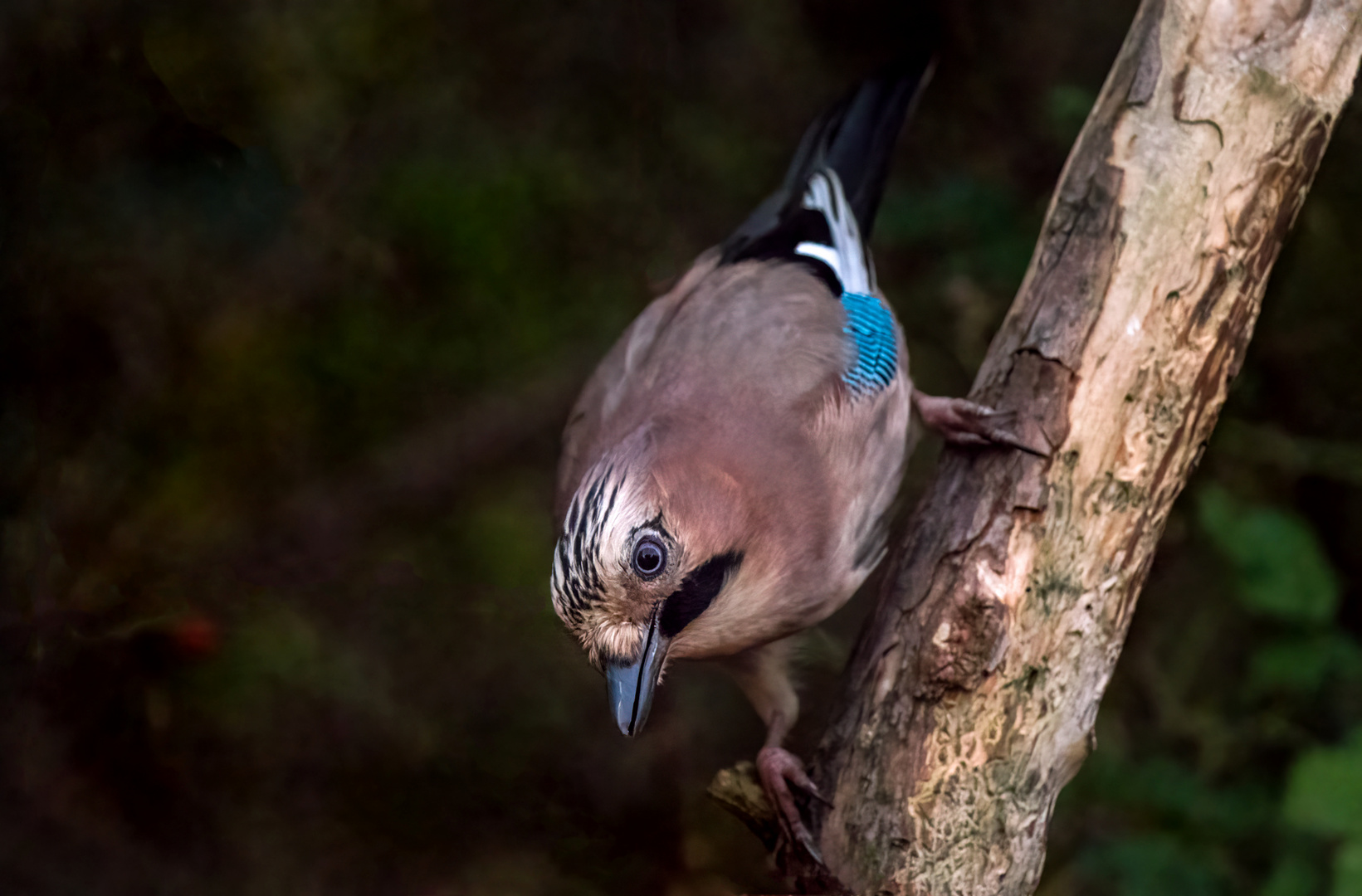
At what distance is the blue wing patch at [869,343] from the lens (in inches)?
79.7

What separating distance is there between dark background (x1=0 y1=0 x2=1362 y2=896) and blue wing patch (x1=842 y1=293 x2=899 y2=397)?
339 millimetres

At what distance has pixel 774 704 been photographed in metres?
2.06

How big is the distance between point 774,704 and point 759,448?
1.81 feet

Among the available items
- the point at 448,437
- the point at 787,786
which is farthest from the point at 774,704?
the point at 448,437

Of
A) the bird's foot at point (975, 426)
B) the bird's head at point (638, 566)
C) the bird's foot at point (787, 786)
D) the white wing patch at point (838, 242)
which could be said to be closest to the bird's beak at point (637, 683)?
the bird's head at point (638, 566)

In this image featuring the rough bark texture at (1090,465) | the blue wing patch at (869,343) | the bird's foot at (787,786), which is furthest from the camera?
the blue wing patch at (869,343)

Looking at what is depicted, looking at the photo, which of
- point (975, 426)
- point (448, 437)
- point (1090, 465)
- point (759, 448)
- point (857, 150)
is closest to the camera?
point (1090, 465)

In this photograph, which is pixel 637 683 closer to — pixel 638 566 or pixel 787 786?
pixel 638 566

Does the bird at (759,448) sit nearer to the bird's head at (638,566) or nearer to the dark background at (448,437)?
the bird's head at (638,566)

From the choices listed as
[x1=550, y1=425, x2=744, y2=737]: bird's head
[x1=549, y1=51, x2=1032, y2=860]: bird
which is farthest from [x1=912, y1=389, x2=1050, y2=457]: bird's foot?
[x1=550, y1=425, x2=744, y2=737]: bird's head

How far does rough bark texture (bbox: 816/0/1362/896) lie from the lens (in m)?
1.54

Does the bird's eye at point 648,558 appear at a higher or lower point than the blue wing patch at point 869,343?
lower

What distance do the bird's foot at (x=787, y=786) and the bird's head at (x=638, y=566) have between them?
28 centimetres

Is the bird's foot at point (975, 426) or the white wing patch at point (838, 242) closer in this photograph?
the bird's foot at point (975, 426)
